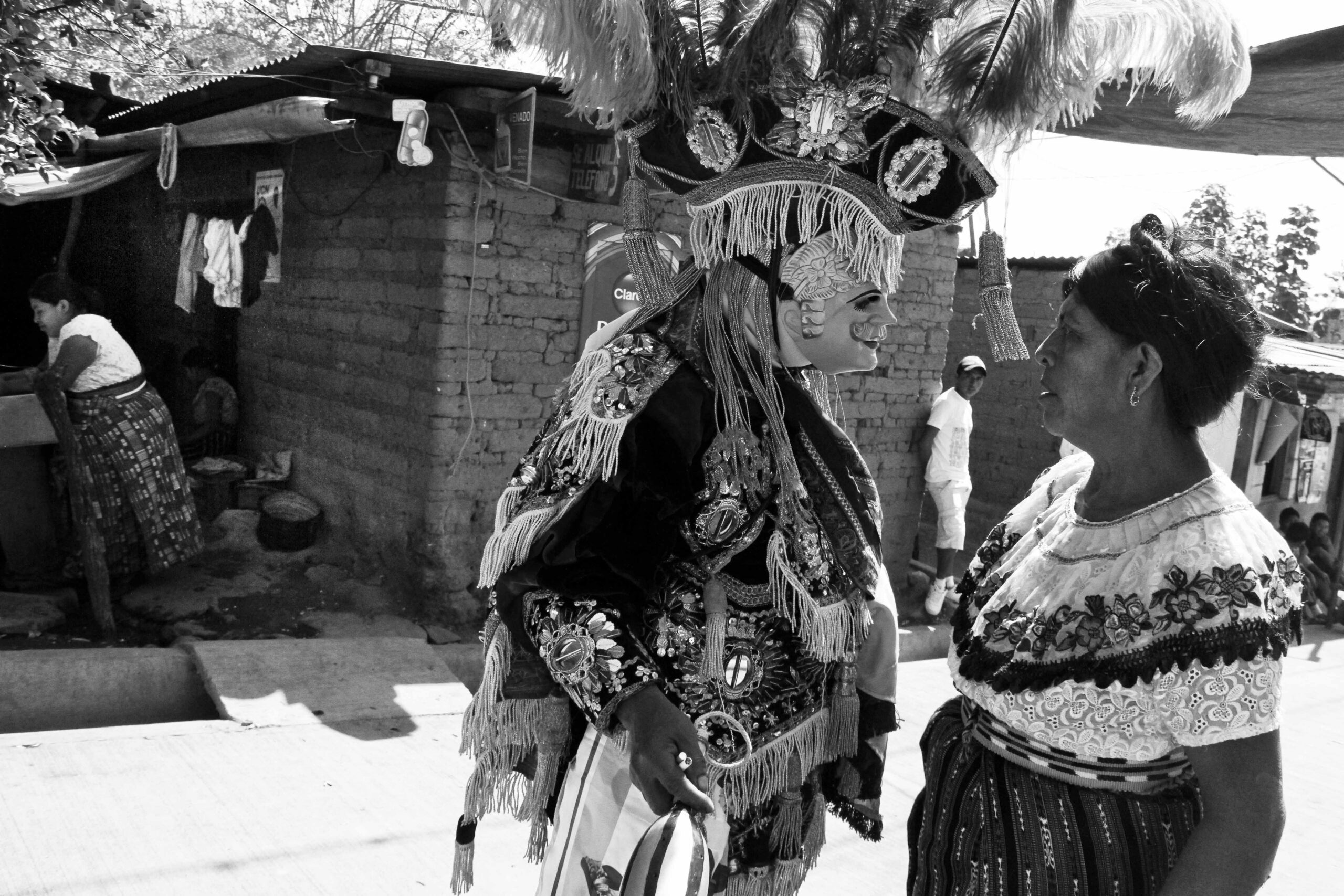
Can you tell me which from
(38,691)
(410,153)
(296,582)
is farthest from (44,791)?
(410,153)

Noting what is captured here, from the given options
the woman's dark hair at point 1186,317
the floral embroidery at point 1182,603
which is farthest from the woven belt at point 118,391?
the floral embroidery at point 1182,603

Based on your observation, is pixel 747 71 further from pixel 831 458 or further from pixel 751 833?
pixel 751 833

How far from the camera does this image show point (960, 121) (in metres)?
2.04

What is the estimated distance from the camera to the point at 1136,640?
5.17ft

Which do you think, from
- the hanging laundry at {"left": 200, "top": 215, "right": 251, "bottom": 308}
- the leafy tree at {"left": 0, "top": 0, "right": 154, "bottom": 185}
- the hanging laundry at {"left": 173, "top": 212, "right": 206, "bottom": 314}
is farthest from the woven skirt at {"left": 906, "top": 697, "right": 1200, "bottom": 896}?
the hanging laundry at {"left": 173, "top": 212, "right": 206, "bottom": 314}

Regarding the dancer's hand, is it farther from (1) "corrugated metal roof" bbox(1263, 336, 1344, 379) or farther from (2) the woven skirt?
(1) "corrugated metal roof" bbox(1263, 336, 1344, 379)

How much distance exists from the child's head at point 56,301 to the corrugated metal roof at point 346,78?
60.4 inches

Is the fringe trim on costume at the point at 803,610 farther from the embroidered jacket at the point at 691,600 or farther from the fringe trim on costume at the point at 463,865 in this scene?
the fringe trim on costume at the point at 463,865

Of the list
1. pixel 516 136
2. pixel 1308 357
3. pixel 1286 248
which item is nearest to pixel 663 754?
pixel 516 136

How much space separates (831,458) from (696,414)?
345 millimetres

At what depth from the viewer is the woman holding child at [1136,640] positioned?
1482 mm

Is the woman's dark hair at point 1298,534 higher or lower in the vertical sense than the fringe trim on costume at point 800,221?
lower

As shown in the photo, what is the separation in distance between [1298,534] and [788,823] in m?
11.0

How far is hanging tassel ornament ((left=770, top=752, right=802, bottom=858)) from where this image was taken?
6.69 ft
